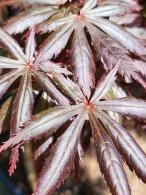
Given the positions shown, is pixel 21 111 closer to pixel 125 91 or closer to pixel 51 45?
pixel 51 45

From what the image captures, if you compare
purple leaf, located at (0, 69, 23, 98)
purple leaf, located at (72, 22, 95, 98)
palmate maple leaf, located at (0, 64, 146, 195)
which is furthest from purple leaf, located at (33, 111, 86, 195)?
purple leaf, located at (0, 69, 23, 98)

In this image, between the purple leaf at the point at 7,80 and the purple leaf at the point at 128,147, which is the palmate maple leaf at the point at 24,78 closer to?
the purple leaf at the point at 7,80

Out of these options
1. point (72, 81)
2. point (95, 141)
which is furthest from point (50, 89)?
point (95, 141)

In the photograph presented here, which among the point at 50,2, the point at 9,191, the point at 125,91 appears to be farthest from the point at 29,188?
the point at 50,2

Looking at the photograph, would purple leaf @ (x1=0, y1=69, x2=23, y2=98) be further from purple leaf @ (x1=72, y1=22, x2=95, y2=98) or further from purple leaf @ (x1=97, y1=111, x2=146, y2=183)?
purple leaf @ (x1=97, y1=111, x2=146, y2=183)

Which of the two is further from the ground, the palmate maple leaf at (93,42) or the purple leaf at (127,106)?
the palmate maple leaf at (93,42)

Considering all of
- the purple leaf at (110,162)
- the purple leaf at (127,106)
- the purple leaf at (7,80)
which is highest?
the purple leaf at (7,80)

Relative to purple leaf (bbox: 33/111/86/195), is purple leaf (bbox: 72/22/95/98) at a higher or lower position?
higher

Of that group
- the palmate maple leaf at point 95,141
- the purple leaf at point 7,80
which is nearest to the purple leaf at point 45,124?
the palmate maple leaf at point 95,141
